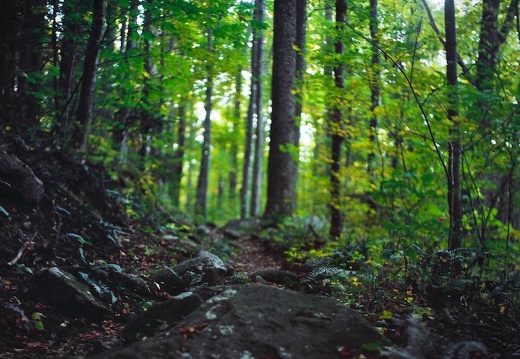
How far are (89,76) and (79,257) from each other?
11.1 feet

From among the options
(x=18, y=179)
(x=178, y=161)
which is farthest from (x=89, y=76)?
(x=178, y=161)

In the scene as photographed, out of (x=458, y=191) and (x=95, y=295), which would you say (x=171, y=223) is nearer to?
(x=95, y=295)

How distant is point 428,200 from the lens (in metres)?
7.74

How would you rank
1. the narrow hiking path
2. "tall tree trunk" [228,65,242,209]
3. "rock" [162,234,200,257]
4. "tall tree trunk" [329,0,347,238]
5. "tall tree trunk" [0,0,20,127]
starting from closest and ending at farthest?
"tall tree trunk" [0,0,20,127], "rock" [162,234,200,257], the narrow hiking path, "tall tree trunk" [329,0,347,238], "tall tree trunk" [228,65,242,209]

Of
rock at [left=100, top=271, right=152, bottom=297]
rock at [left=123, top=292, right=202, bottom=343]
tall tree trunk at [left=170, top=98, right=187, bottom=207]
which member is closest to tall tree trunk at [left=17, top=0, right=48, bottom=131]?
rock at [left=100, top=271, right=152, bottom=297]

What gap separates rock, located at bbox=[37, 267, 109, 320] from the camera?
4512 mm

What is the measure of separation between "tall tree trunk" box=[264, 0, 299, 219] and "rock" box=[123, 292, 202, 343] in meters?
6.54

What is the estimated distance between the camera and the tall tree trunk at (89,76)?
6.71 m

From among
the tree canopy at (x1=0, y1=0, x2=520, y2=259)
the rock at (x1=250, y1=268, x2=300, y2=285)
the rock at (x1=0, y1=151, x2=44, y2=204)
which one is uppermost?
the tree canopy at (x1=0, y1=0, x2=520, y2=259)

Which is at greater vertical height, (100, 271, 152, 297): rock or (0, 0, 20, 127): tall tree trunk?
(0, 0, 20, 127): tall tree trunk

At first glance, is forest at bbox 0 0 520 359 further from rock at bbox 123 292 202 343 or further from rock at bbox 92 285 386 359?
rock at bbox 123 292 202 343

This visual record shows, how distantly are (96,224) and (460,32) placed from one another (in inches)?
285

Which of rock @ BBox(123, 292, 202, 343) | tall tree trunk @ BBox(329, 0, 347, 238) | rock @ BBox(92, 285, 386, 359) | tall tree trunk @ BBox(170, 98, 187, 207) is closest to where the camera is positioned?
rock @ BBox(92, 285, 386, 359)

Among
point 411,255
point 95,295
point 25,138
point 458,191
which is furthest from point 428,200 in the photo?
point 25,138
